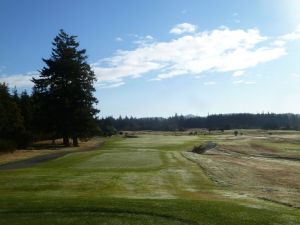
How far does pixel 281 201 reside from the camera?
2442 centimetres

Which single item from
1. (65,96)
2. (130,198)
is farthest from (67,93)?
(130,198)

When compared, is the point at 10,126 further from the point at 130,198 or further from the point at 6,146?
the point at 130,198

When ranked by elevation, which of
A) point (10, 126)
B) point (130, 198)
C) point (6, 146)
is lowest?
point (130, 198)

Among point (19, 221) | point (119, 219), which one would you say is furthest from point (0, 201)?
point (119, 219)

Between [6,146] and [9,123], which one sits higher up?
[9,123]

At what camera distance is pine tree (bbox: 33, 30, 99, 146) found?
82000 millimetres

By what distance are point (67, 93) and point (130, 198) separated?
6260cm

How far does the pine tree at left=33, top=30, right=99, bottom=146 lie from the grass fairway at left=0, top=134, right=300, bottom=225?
36.2m

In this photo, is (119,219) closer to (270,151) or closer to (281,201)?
(281,201)

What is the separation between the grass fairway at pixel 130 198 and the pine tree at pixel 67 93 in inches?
1427

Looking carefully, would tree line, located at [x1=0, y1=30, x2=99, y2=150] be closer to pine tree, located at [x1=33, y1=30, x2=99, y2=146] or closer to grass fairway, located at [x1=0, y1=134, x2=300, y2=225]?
pine tree, located at [x1=33, y1=30, x2=99, y2=146]

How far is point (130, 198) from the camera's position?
75.2ft

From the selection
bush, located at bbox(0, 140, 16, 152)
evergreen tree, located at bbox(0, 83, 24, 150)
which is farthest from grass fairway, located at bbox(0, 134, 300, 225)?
evergreen tree, located at bbox(0, 83, 24, 150)

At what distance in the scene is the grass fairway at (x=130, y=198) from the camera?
17266mm
